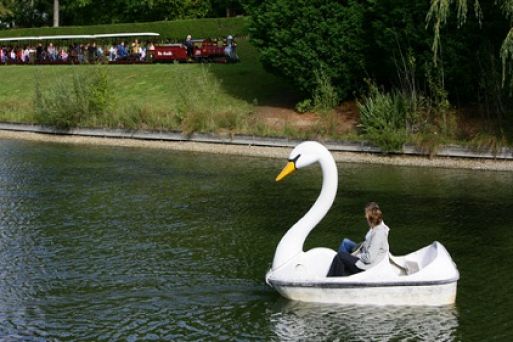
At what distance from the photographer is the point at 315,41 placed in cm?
3183

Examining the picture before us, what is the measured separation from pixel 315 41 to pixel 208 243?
1664 centimetres

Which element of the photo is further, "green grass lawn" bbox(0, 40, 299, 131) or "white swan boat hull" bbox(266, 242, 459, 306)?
"green grass lawn" bbox(0, 40, 299, 131)

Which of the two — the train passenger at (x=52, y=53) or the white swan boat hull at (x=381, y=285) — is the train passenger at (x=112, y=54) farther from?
the white swan boat hull at (x=381, y=285)

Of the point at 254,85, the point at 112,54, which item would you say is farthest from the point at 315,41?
the point at 112,54

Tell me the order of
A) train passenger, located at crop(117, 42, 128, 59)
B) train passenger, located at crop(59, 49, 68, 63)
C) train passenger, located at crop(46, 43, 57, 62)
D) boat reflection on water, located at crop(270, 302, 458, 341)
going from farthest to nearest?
train passenger, located at crop(46, 43, 57, 62) → train passenger, located at crop(59, 49, 68, 63) → train passenger, located at crop(117, 42, 128, 59) → boat reflection on water, located at crop(270, 302, 458, 341)

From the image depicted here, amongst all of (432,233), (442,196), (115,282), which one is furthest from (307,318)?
(442,196)

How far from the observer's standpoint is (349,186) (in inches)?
904

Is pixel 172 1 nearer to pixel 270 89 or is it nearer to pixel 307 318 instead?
pixel 270 89

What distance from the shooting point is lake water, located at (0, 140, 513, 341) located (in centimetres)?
1209

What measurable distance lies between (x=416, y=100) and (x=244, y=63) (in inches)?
715

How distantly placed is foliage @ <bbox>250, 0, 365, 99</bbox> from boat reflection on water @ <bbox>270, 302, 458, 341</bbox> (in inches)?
771

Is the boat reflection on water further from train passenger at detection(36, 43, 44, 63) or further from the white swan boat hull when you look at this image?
train passenger at detection(36, 43, 44, 63)

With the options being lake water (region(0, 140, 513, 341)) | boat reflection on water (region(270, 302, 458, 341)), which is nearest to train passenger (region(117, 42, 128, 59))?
lake water (region(0, 140, 513, 341))

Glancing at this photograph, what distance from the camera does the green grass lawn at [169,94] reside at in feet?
106
